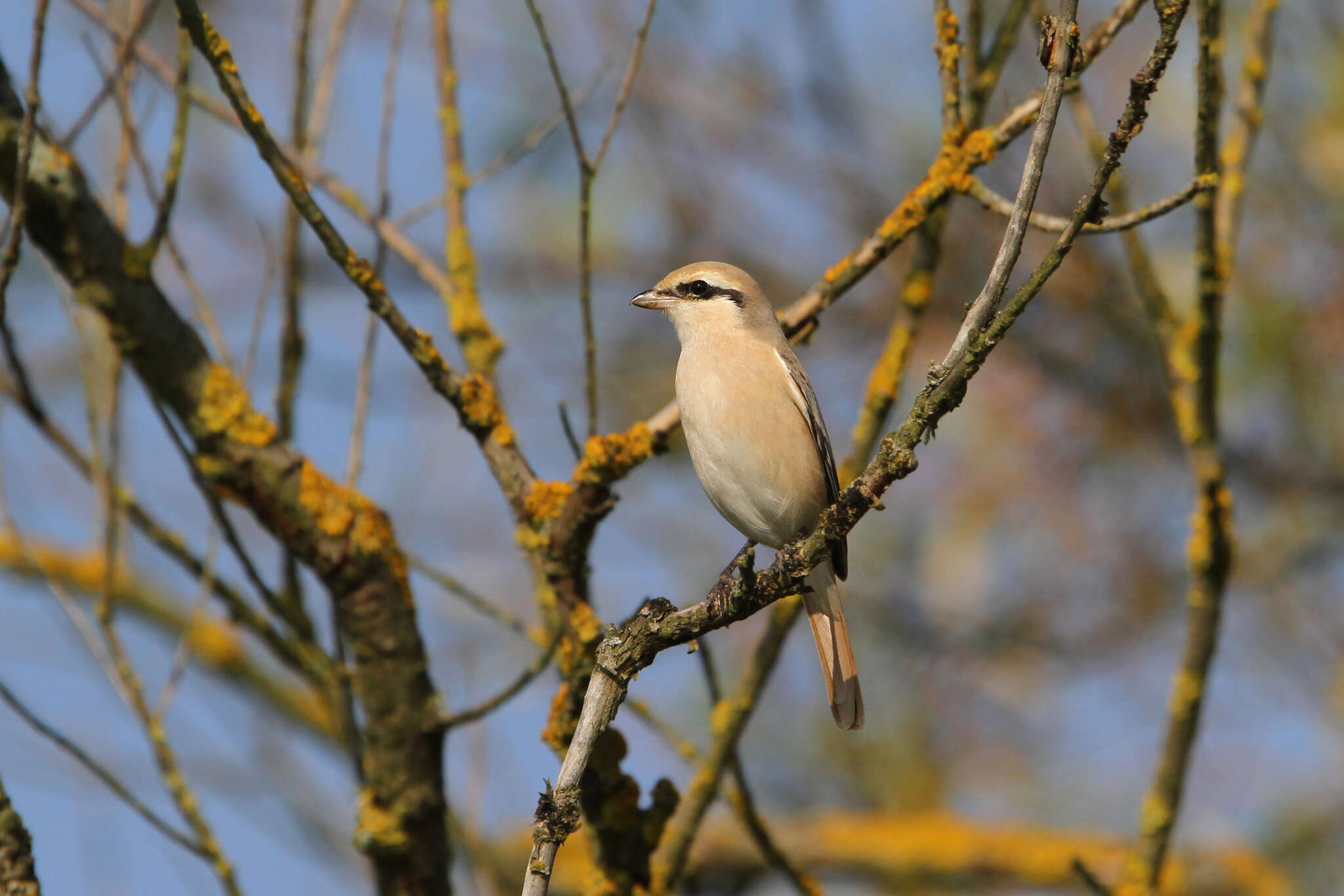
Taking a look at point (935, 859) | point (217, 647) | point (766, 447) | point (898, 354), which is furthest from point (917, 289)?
point (217, 647)

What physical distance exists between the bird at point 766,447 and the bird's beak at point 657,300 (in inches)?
11.5

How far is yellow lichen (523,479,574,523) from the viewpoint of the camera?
339 cm

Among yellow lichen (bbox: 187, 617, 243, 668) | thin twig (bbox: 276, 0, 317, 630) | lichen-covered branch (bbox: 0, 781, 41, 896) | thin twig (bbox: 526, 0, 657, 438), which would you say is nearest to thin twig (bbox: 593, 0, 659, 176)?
thin twig (bbox: 526, 0, 657, 438)

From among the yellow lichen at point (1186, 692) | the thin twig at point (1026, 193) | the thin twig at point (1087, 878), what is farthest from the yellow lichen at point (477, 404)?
the yellow lichen at point (1186, 692)

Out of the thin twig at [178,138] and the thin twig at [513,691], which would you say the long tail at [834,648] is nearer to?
the thin twig at [513,691]

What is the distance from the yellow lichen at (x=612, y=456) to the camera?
10.6 feet

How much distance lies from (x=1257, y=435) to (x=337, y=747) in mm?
5204

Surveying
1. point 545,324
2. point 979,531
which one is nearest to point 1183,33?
point 979,531

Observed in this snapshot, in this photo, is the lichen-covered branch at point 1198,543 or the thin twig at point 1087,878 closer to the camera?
the thin twig at point 1087,878

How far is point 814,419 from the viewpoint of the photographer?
412cm

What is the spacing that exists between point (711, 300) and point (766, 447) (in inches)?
28.6

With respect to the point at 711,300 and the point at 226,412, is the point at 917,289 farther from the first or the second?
the point at 226,412

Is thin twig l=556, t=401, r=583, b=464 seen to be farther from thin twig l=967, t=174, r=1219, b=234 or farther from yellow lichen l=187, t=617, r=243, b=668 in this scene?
yellow lichen l=187, t=617, r=243, b=668

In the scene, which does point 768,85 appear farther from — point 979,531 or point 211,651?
point 211,651
